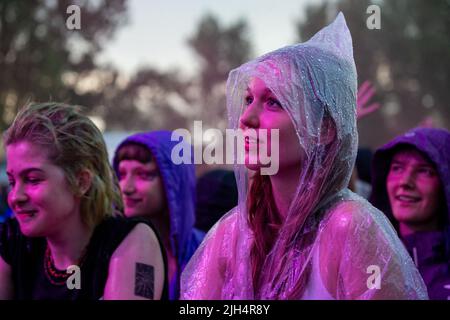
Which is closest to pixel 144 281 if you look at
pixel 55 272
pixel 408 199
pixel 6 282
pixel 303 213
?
pixel 55 272

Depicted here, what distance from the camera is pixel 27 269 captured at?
8.06 ft

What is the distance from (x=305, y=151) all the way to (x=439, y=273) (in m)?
1.35

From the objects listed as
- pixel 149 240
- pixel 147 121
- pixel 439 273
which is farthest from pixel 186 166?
pixel 147 121

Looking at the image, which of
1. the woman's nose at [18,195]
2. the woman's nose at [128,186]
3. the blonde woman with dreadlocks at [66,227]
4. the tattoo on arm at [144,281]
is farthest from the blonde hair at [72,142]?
the woman's nose at [128,186]

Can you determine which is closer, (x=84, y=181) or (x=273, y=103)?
(x=273, y=103)

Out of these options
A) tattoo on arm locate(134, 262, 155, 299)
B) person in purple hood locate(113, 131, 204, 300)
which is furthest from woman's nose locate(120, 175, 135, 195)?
tattoo on arm locate(134, 262, 155, 299)

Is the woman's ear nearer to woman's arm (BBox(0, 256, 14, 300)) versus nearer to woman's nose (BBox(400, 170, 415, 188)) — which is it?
woman's arm (BBox(0, 256, 14, 300))

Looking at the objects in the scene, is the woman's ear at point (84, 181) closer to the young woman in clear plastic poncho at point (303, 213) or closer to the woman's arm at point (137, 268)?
the woman's arm at point (137, 268)

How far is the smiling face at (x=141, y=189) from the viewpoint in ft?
10.8

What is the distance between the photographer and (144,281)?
2.32m

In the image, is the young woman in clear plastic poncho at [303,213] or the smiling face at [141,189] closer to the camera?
the young woman in clear plastic poncho at [303,213]

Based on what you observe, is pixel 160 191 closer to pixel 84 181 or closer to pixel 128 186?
pixel 128 186

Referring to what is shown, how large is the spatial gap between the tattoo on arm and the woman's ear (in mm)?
359

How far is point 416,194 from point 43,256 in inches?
63.4
